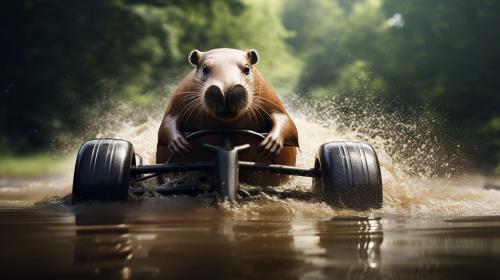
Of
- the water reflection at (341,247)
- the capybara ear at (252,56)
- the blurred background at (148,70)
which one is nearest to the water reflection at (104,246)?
the water reflection at (341,247)

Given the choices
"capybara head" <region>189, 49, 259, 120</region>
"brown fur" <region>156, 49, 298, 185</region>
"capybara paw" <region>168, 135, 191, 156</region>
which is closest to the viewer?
"capybara head" <region>189, 49, 259, 120</region>

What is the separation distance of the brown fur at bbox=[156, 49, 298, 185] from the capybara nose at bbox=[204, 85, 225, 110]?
286 millimetres

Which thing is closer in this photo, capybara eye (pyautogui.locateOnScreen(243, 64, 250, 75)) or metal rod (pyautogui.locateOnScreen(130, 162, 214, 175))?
metal rod (pyautogui.locateOnScreen(130, 162, 214, 175))

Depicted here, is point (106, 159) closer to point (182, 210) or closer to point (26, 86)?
point (182, 210)

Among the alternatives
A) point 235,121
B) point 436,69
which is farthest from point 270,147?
point 436,69

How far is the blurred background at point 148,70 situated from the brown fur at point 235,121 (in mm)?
11142

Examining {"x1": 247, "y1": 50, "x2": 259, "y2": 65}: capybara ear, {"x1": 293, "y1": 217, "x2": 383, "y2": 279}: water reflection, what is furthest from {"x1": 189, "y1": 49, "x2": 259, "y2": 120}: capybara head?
{"x1": 293, "y1": 217, "x2": 383, "y2": 279}: water reflection

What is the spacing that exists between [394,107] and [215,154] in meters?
14.0

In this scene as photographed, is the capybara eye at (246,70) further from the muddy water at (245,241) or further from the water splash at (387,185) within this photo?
the muddy water at (245,241)

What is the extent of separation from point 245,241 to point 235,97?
216 cm

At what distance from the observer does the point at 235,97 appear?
15.7 feet

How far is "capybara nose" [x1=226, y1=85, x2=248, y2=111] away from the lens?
188 inches

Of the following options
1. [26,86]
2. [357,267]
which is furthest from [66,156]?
[357,267]

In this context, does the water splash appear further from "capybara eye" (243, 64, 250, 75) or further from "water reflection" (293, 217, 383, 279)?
"capybara eye" (243, 64, 250, 75)
